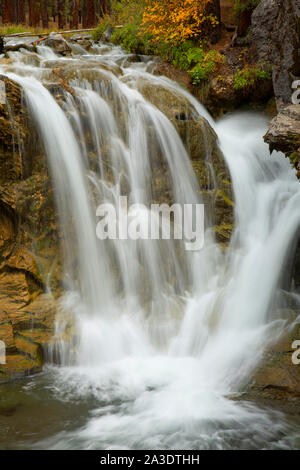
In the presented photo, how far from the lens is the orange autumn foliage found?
10.5m

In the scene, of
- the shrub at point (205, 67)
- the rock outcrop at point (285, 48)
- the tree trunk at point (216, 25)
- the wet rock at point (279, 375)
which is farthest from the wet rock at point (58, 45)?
the wet rock at point (279, 375)

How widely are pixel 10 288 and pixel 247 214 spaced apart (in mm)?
4621

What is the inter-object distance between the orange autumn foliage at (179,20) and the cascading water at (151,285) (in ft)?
11.2

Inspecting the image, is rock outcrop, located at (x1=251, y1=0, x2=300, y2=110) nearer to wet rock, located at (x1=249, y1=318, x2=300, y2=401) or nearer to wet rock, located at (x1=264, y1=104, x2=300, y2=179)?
wet rock, located at (x1=264, y1=104, x2=300, y2=179)

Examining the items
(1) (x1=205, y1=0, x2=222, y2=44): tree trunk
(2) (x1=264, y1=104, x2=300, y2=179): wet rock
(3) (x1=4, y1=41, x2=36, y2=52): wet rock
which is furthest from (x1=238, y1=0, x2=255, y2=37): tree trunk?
(2) (x1=264, y1=104, x2=300, y2=179): wet rock

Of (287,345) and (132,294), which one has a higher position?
(132,294)

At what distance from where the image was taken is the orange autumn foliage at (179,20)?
10.5m

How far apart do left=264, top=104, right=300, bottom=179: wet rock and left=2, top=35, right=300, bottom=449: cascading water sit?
1.52 metres

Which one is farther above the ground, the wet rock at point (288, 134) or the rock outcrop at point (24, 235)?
the wet rock at point (288, 134)

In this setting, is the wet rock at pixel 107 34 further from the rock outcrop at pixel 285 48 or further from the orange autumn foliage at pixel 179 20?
the rock outcrop at pixel 285 48
